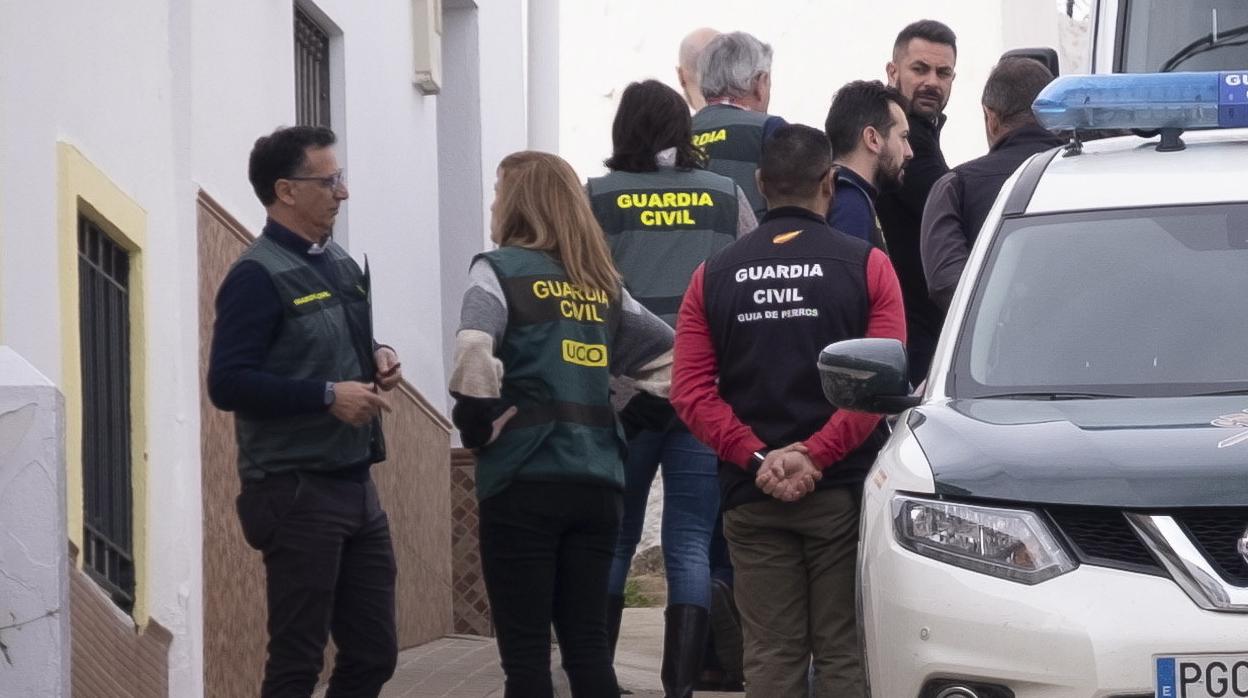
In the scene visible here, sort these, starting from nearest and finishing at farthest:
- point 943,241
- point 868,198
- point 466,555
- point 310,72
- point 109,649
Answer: point 109,649 < point 868,198 < point 943,241 < point 310,72 < point 466,555

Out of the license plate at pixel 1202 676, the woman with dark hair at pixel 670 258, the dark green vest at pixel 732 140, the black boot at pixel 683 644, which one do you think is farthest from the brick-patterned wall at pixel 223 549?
the license plate at pixel 1202 676

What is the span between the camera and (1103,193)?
19.1ft

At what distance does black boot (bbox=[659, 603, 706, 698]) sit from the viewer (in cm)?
718

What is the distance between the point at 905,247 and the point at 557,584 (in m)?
2.83

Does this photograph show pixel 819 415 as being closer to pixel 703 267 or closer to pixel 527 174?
pixel 703 267

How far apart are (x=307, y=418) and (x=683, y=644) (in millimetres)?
1722

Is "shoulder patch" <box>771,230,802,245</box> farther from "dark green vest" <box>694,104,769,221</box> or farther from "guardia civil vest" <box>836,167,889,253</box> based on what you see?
"dark green vest" <box>694,104,769,221</box>

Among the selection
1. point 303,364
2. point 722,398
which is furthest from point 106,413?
point 722,398

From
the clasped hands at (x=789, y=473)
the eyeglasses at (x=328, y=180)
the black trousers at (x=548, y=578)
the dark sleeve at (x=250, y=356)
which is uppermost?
the eyeglasses at (x=328, y=180)

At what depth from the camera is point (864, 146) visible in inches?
294

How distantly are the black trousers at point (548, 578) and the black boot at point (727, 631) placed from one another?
1678mm

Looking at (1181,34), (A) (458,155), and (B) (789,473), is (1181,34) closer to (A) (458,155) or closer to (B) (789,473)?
(B) (789,473)

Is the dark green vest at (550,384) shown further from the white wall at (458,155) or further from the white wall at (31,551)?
the white wall at (458,155)

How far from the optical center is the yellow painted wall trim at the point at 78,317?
6.43 metres
